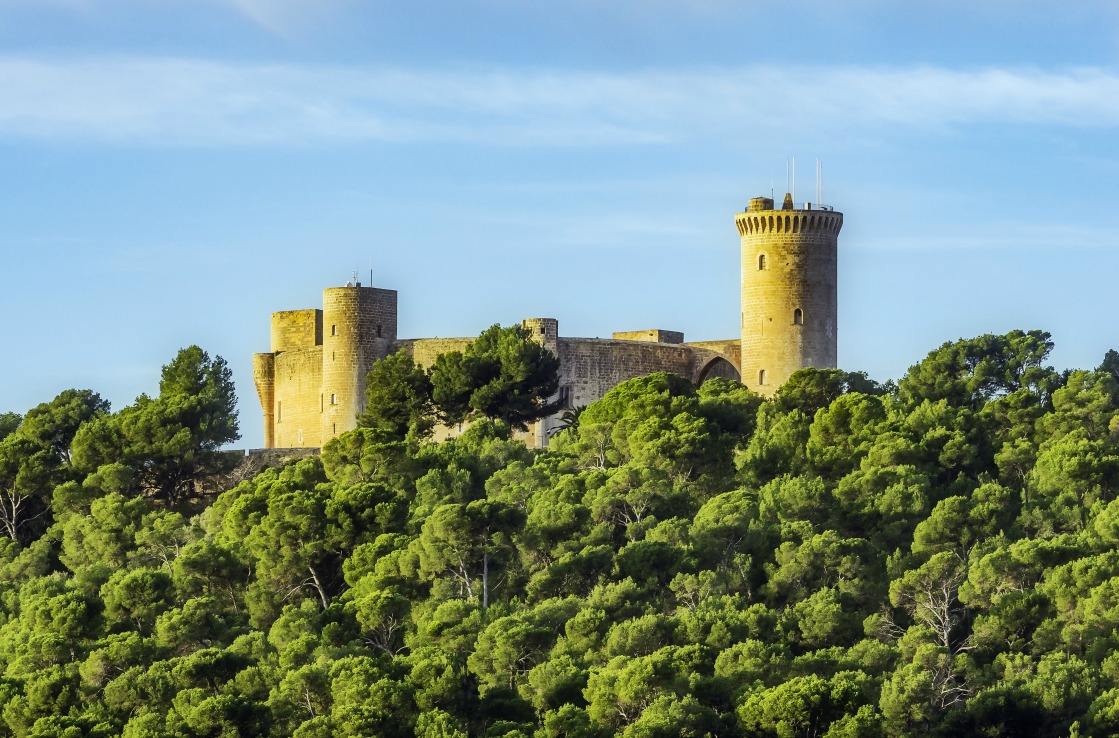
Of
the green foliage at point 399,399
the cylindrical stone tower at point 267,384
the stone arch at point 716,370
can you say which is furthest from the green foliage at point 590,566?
the stone arch at point 716,370

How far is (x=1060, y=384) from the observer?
192 feet

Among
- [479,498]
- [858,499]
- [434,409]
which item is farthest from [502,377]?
[858,499]

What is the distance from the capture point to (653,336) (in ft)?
200

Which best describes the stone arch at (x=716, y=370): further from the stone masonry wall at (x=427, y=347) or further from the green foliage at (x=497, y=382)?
the stone masonry wall at (x=427, y=347)

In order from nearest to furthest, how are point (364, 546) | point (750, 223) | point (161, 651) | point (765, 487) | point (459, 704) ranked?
1. point (459, 704)
2. point (161, 651)
3. point (364, 546)
4. point (765, 487)
5. point (750, 223)

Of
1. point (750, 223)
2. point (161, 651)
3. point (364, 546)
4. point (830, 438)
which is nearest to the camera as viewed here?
point (161, 651)

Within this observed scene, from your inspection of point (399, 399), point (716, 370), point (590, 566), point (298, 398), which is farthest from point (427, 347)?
point (590, 566)

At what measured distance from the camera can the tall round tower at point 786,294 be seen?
56.8 meters

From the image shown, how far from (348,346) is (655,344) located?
21.3 feet

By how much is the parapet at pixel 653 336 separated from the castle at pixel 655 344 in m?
0.98

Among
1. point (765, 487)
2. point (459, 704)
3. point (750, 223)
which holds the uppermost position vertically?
point (750, 223)

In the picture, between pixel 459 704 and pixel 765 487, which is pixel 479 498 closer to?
pixel 765 487

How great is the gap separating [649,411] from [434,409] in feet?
16.3

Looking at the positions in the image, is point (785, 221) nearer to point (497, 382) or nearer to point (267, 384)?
point (497, 382)
